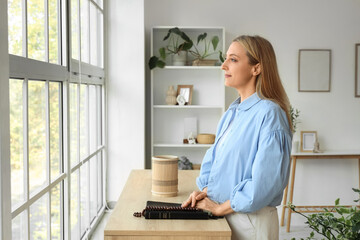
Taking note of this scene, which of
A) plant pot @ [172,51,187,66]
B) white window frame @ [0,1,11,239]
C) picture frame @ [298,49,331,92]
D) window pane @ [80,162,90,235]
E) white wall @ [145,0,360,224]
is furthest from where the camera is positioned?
picture frame @ [298,49,331,92]

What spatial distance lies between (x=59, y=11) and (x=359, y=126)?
152 inches

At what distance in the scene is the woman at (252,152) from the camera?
5.72 feet

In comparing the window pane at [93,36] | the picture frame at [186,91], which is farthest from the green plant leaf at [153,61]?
the window pane at [93,36]

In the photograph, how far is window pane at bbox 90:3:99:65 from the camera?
12.2 feet

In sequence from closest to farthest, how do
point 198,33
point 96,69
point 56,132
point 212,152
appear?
point 212,152 < point 56,132 < point 96,69 < point 198,33

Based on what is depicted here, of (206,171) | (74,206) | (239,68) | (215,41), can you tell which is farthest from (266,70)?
(215,41)

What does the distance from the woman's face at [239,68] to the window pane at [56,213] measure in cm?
114

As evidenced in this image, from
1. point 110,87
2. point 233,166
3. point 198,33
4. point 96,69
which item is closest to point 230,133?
point 233,166

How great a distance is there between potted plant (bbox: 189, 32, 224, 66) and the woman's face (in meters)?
2.75

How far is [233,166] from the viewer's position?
185cm

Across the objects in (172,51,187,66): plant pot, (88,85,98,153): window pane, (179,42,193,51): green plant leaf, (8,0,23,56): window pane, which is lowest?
(88,85,98,153): window pane

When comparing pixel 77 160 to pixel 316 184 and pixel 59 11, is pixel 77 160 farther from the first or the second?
pixel 316 184

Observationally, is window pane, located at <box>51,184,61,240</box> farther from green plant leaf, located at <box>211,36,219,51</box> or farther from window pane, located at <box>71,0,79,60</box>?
green plant leaf, located at <box>211,36,219,51</box>

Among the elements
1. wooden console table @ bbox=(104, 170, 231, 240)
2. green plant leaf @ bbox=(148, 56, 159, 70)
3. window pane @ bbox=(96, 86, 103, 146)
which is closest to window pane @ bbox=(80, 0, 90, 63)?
window pane @ bbox=(96, 86, 103, 146)
